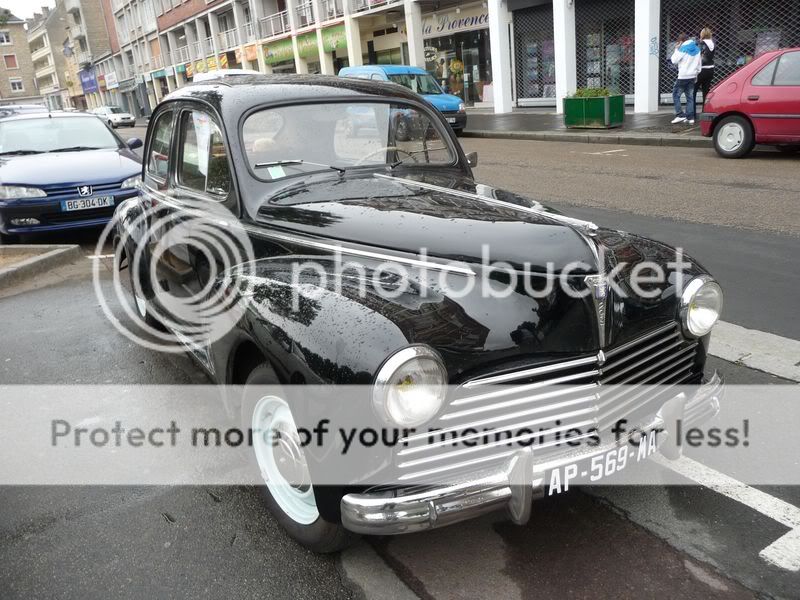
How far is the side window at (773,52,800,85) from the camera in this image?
33.2 feet

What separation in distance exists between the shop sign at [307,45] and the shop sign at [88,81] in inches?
2007

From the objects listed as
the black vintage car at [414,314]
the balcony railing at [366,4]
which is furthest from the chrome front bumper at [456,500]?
the balcony railing at [366,4]

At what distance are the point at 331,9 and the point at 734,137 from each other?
26.0m

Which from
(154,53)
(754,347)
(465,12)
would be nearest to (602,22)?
(465,12)

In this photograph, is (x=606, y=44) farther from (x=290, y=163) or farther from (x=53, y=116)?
(x=290, y=163)

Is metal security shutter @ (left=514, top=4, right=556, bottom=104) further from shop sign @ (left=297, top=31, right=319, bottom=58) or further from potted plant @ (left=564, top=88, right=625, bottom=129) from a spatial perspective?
shop sign @ (left=297, top=31, right=319, bottom=58)

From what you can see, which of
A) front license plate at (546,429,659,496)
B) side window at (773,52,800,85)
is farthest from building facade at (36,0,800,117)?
front license plate at (546,429,659,496)

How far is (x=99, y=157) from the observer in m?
8.56

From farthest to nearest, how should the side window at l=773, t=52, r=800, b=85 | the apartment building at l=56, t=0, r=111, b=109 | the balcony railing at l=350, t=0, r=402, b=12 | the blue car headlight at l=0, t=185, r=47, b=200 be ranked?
the apartment building at l=56, t=0, r=111, b=109 < the balcony railing at l=350, t=0, r=402, b=12 < the side window at l=773, t=52, r=800, b=85 < the blue car headlight at l=0, t=185, r=47, b=200

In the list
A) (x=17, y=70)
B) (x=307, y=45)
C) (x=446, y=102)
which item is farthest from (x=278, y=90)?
(x=17, y=70)

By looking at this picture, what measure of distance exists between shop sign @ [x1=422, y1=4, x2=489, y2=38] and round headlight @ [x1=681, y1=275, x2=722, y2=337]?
2437cm

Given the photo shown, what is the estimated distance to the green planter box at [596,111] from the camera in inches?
624

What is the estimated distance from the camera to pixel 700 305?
A: 2.85m

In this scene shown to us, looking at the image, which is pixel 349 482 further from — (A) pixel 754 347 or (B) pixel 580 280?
(A) pixel 754 347
